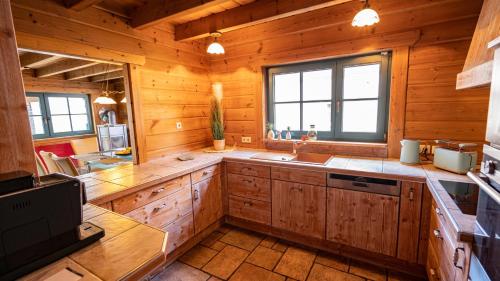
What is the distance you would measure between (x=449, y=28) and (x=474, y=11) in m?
0.18

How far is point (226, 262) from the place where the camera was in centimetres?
211

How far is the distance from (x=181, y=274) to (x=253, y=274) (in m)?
0.63

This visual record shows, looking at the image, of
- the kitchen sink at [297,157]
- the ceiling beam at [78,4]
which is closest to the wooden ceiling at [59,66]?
the ceiling beam at [78,4]

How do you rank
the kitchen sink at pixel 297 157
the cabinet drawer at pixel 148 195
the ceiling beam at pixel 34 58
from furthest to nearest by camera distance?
the ceiling beam at pixel 34 58 → the kitchen sink at pixel 297 157 → the cabinet drawer at pixel 148 195

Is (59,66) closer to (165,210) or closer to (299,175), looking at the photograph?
(165,210)

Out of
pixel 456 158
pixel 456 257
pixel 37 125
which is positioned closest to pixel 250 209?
pixel 456 257

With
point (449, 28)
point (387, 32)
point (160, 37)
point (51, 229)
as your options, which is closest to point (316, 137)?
point (387, 32)

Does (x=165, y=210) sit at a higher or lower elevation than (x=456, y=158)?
lower

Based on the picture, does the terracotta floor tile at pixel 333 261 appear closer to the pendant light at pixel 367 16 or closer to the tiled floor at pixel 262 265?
the tiled floor at pixel 262 265

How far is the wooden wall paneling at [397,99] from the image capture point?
84.0 inches

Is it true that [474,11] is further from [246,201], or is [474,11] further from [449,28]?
[246,201]

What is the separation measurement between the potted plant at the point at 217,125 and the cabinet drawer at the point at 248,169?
45 centimetres

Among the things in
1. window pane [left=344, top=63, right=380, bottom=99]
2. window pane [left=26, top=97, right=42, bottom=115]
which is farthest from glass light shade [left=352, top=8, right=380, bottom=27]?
window pane [left=26, top=97, right=42, bottom=115]

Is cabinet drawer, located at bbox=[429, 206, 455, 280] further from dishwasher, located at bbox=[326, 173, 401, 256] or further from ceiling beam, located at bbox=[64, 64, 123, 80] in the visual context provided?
ceiling beam, located at bbox=[64, 64, 123, 80]
